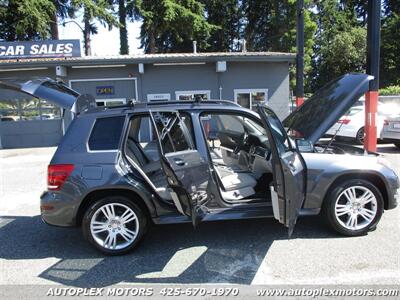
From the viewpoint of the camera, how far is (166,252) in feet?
14.4

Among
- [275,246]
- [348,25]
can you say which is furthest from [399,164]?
[348,25]

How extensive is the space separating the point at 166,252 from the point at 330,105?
2628 mm

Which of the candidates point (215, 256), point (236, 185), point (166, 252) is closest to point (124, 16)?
point (236, 185)

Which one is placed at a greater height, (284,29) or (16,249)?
(284,29)

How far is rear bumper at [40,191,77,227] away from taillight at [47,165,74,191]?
93 millimetres

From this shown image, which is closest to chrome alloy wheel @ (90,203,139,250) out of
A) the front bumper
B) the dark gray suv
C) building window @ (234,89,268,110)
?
the dark gray suv

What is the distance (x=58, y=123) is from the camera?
16.2 m

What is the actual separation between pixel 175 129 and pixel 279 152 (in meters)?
1.32

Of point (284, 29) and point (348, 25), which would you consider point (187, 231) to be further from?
point (348, 25)

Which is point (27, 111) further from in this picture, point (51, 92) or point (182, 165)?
point (182, 165)

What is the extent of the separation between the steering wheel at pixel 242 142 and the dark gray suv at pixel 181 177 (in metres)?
0.88

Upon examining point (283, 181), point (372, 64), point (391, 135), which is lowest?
point (391, 135)

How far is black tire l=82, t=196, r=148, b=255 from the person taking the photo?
4258 mm

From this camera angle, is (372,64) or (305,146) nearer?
(305,146)
